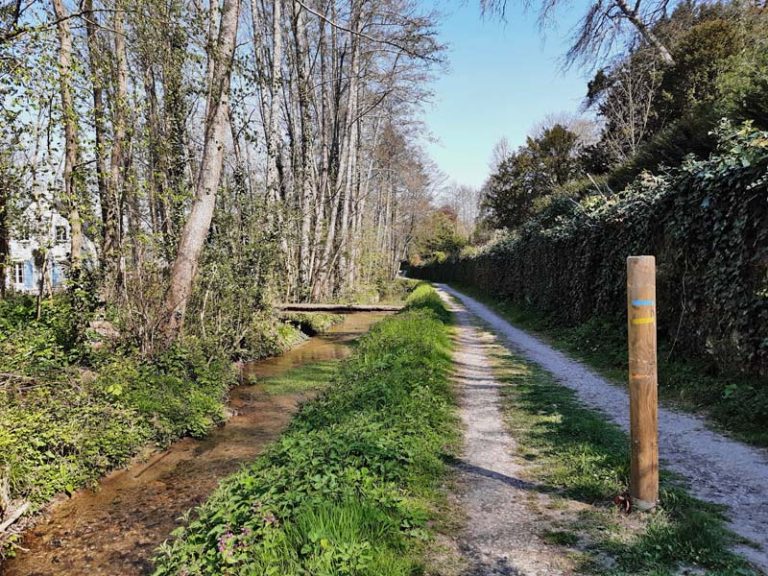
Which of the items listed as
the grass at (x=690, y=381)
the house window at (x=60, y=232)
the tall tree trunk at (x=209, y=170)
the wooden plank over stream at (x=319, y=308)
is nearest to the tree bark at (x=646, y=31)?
the grass at (x=690, y=381)

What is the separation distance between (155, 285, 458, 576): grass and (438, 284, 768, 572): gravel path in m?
2.01

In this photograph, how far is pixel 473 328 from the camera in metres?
15.3

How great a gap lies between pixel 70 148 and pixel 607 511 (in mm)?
9040

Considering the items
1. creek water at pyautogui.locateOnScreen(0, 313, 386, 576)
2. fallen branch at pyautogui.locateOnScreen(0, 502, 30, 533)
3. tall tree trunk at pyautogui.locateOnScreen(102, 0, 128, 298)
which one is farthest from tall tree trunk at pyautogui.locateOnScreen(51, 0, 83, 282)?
fallen branch at pyautogui.locateOnScreen(0, 502, 30, 533)

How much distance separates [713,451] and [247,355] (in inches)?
412

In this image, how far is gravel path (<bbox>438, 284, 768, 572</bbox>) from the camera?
3242 mm

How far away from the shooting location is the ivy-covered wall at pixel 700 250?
18.6 feet

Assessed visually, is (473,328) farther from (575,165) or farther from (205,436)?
(575,165)

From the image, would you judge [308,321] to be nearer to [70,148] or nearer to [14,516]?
[70,148]

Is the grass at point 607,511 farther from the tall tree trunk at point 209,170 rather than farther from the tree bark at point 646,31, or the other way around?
the tree bark at point 646,31

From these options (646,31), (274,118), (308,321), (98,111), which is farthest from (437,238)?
(98,111)

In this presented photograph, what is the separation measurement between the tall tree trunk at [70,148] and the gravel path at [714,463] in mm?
7980

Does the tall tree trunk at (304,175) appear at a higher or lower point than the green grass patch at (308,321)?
higher

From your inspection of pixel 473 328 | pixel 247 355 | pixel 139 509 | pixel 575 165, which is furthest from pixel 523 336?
pixel 575 165
